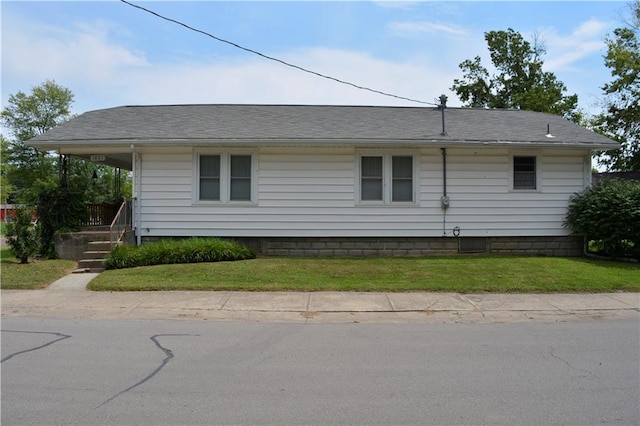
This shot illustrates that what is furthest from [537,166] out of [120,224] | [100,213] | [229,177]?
[100,213]

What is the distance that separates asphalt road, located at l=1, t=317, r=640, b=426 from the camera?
3633 mm

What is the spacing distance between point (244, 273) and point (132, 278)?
7.75ft

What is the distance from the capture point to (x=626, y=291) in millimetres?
8914

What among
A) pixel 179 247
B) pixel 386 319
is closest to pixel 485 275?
pixel 386 319

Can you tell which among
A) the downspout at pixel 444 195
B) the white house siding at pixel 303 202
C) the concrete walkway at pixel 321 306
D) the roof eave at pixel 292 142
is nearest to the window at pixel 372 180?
the white house siding at pixel 303 202

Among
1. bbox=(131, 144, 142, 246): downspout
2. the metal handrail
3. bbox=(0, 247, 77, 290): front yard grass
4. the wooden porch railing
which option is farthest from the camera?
the wooden porch railing

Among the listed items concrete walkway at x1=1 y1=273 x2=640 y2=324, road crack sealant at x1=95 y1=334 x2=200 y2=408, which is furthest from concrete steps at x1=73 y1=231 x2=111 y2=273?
road crack sealant at x1=95 y1=334 x2=200 y2=408

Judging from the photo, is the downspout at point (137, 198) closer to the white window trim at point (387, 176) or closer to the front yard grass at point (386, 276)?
the front yard grass at point (386, 276)

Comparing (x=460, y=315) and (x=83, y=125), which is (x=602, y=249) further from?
(x=83, y=125)

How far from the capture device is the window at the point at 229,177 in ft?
42.2

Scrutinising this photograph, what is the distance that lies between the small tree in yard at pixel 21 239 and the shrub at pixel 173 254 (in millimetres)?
2138

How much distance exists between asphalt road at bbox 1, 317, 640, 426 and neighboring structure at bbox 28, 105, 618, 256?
246 inches

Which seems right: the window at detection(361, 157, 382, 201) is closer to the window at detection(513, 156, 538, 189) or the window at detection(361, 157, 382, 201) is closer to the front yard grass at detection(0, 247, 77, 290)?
the window at detection(513, 156, 538, 189)

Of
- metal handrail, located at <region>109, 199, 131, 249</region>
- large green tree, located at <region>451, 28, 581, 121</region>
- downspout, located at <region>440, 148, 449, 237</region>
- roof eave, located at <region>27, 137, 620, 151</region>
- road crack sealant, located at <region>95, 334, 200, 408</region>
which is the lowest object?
road crack sealant, located at <region>95, 334, 200, 408</region>
